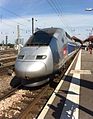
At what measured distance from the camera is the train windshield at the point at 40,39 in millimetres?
13429

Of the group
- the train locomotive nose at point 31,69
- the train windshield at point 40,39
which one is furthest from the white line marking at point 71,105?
the train windshield at point 40,39

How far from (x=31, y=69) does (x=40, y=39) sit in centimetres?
249

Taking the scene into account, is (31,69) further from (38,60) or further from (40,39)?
(40,39)

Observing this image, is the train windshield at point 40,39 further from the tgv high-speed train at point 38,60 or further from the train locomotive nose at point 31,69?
the train locomotive nose at point 31,69

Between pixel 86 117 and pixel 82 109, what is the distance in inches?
31.5

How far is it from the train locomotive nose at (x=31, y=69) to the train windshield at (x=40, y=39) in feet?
5.43

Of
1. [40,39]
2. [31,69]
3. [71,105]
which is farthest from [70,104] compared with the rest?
[40,39]

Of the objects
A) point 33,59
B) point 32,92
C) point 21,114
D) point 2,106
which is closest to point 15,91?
point 32,92

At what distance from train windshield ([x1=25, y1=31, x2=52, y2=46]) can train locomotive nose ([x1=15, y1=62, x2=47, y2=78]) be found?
5.43 ft

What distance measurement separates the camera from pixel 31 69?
1162 cm

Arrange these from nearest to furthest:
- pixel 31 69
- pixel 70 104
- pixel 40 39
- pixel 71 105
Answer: pixel 71 105 < pixel 70 104 < pixel 31 69 < pixel 40 39

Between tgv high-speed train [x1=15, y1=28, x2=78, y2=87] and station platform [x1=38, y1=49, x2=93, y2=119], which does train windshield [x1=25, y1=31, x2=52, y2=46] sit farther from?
station platform [x1=38, y1=49, x2=93, y2=119]

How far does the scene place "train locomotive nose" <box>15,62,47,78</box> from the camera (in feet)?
38.1

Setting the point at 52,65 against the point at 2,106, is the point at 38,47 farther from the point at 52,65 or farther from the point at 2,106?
the point at 2,106
